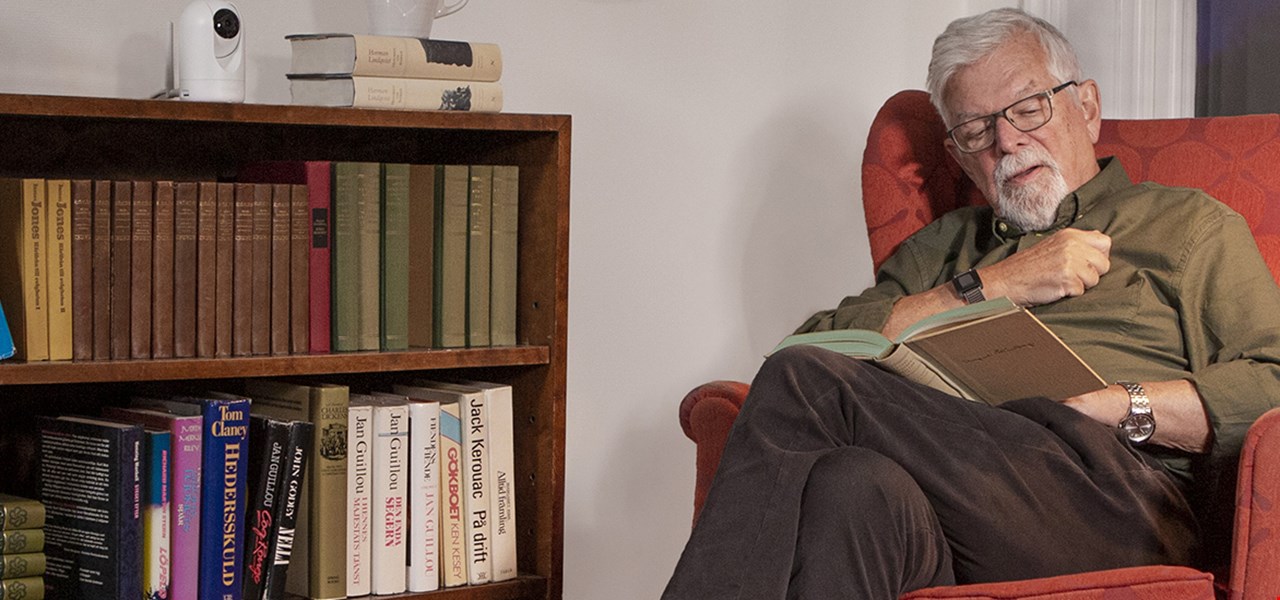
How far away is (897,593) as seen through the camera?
1.46 metres

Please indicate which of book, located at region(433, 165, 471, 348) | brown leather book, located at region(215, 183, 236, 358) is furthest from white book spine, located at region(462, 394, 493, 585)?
brown leather book, located at region(215, 183, 236, 358)

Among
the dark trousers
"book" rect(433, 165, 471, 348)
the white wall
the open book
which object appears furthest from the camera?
the white wall

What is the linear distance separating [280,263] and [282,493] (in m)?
0.30

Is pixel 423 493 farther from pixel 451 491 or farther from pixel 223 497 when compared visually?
pixel 223 497

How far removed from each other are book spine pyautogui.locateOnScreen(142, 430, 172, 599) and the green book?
12.7 inches

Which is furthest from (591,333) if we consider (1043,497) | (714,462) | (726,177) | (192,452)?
(1043,497)

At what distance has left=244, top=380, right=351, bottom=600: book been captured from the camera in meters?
1.83

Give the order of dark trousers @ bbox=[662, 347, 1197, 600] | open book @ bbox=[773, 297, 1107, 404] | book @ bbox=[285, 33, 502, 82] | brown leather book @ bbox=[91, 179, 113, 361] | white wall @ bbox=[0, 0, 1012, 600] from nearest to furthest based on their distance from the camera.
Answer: dark trousers @ bbox=[662, 347, 1197, 600] < open book @ bbox=[773, 297, 1107, 404] < brown leather book @ bbox=[91, 179, 113, 361] < book @ bbox=[285, 33, 502, 82] < white wall @ bbox=[0, 0, 1012, 600]

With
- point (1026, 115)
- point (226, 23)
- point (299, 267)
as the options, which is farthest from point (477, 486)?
point (1026, 115)

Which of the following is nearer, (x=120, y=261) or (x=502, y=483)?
(x=120, y=261)

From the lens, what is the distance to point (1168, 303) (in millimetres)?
1965

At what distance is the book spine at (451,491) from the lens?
6.30 ft

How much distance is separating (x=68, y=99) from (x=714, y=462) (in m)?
0.92

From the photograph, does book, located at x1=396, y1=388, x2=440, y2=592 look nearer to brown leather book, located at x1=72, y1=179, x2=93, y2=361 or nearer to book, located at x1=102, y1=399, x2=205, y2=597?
book, located at x1=102, y1=399, x2=205, y2=597
